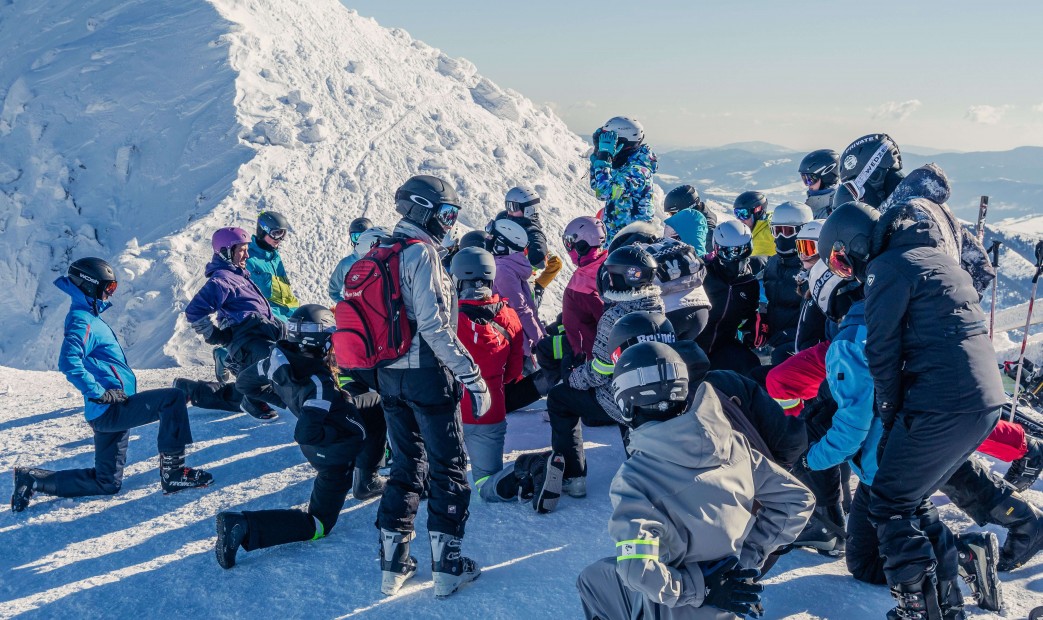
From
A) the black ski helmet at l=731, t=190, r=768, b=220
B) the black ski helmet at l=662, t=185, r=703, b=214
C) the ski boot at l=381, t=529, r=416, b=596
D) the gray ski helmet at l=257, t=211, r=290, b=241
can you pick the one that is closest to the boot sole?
the ski boot at l=381, t=529, r=416, b=596

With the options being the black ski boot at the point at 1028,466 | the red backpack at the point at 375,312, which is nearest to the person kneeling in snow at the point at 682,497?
the red backpack at the point at 375,312

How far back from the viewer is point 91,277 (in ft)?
17.3

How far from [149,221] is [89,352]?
10.9 metres

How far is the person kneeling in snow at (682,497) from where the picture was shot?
2.46 metres

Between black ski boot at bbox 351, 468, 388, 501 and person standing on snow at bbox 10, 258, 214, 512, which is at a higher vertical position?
person standing on snow at bbox 10, 258, 214, 512

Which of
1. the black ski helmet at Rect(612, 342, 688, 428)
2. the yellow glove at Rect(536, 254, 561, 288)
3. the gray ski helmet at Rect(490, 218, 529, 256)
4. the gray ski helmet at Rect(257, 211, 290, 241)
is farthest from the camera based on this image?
the yellow glove at Rect(536, 254, 561, 288)

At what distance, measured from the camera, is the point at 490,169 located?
17.1 meters

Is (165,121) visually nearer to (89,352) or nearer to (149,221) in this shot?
(149,221)

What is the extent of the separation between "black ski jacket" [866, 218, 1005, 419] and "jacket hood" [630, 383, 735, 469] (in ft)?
3.64

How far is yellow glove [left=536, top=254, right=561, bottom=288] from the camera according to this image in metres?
7.70

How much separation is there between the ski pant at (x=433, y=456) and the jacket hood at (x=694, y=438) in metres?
1.68

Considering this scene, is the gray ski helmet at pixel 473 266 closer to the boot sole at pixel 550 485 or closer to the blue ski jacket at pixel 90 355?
the boot sole at pixel 550 485

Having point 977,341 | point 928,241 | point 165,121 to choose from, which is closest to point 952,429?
point 977,341

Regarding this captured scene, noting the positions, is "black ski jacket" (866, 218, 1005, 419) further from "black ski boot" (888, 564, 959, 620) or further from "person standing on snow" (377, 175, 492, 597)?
"person standing on snow" (377, 175, 492, 597)
